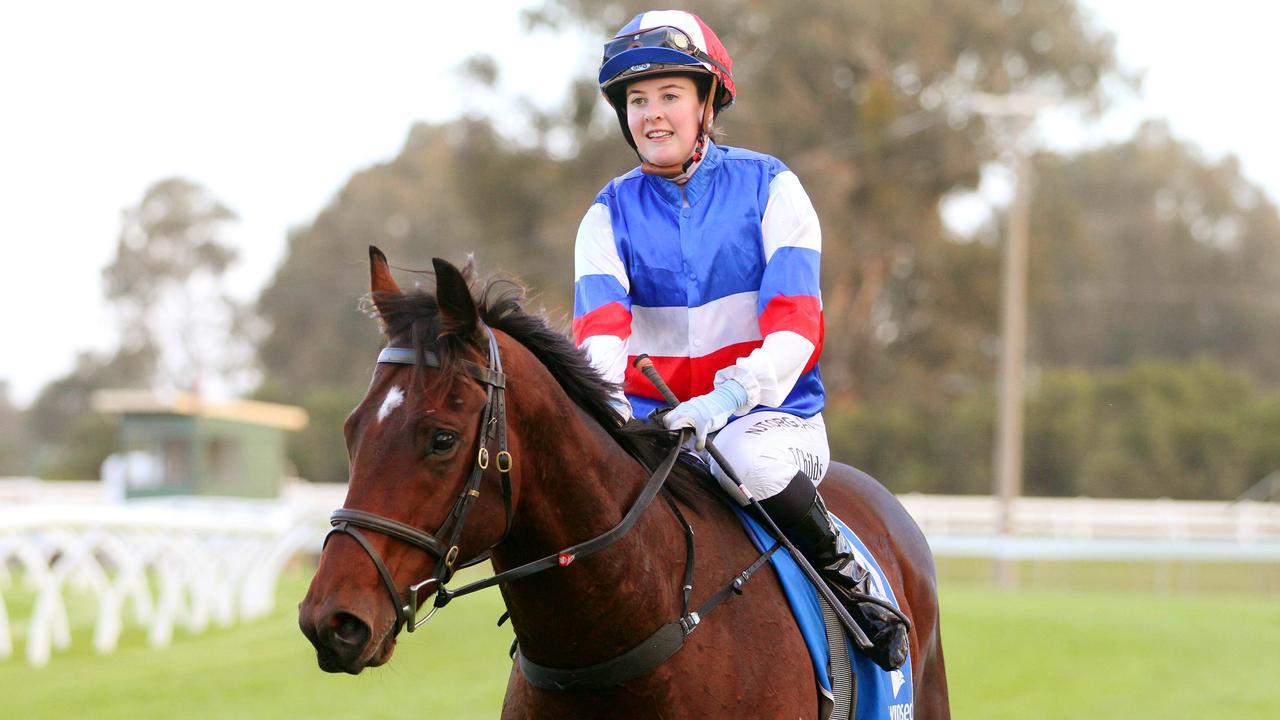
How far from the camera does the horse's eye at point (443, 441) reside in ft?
8.98

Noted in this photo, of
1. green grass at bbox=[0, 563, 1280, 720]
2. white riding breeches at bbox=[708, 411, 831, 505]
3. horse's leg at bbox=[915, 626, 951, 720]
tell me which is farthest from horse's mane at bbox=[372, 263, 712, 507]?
green grass at bbox=[0, 563, 1280, 720]

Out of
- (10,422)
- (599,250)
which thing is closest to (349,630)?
(599,250)

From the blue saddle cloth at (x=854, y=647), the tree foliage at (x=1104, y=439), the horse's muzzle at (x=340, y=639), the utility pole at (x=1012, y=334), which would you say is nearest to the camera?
the horse's muzzle at (x=340, y=639)

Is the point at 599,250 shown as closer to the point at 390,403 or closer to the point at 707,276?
the point at 707,276

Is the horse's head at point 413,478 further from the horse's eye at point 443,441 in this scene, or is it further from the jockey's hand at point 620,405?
the jockey's hand at point 620,405

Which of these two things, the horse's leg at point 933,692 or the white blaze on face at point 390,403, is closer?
the white blaze on face at point 390,403

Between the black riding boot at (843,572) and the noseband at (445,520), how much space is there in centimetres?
94

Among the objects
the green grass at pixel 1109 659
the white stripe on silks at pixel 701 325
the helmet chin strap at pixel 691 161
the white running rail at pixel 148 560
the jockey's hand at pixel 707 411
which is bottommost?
the green grass at pixel 1109 659

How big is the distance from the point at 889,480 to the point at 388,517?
110 feet

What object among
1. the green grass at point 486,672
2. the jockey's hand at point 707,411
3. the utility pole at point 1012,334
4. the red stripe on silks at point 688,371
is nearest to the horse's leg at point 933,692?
the red stripe on silks at point 688,371

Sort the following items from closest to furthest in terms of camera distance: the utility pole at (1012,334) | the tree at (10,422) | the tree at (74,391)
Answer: the utility pole at (1012,334) → the tree at (74,391) → the tree at (10,422)

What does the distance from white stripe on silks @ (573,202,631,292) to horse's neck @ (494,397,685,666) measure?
0.62 m

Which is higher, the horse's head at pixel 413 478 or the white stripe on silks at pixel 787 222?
the white stripe on silks at pixel 787 222

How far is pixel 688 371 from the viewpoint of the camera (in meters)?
3.77
